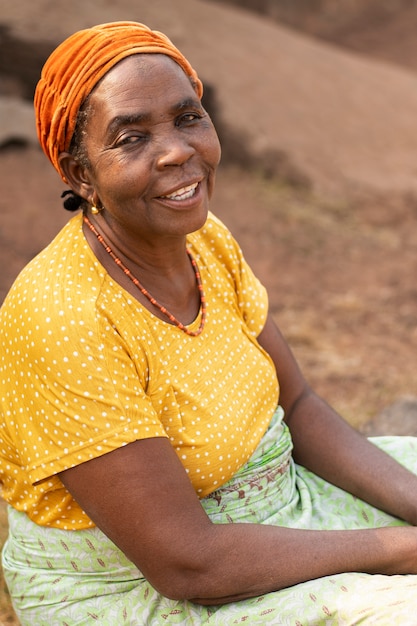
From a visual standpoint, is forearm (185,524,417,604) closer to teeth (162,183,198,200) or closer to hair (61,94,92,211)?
teeth (162,183,198,200)

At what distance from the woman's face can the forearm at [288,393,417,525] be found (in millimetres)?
792

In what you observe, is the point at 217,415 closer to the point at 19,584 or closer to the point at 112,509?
the point at 112,509

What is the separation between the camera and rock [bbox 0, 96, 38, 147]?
22.4ft

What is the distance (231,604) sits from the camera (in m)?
2.06

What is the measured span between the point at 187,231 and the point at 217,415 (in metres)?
0.44

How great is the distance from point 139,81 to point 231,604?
120 centimetres

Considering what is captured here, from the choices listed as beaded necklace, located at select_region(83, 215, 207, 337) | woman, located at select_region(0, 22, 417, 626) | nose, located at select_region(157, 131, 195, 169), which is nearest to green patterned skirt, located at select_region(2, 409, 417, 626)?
woman, located at select_region(0, 22, 417, 626)

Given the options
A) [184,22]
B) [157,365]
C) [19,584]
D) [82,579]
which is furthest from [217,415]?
[184,22]

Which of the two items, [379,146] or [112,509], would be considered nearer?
[112,509]

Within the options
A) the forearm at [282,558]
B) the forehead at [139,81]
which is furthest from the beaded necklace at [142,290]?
the forearm at [282,558]

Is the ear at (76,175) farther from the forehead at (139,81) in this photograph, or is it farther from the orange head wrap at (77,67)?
the forehead at (139,81)

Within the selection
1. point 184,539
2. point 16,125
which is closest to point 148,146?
point 184,539

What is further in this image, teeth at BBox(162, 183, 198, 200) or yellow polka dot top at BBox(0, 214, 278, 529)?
teeth at BBox(162, 183, 198, 200)

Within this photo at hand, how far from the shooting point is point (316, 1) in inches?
522
